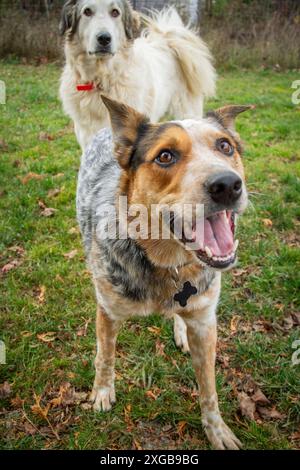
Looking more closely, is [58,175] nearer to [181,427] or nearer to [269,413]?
[181,427]

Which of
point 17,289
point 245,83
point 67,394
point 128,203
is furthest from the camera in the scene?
point 245,83

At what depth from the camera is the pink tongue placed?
203 cm

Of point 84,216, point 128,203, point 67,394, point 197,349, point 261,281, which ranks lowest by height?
point 67,394

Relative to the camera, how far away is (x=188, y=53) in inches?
228

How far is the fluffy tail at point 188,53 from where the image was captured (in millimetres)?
5836

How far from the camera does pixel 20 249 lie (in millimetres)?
4348

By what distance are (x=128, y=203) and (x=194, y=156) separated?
50cm

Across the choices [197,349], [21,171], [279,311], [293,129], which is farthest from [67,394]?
[293,129]

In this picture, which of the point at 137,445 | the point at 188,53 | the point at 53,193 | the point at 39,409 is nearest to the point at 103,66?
the point at 53,193

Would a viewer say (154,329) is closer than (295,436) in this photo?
No

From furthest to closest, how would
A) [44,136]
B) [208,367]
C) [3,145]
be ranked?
1. [44,136]
2. [3,145]
3. [208,367]

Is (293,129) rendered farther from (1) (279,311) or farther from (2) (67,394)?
(2) (67,394)

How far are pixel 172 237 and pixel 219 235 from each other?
0.29 meters

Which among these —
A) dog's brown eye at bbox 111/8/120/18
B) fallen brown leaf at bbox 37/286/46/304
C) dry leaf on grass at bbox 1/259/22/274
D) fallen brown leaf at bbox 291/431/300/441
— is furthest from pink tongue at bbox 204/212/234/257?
dog's brown eye at bbox 111/8/120/18
